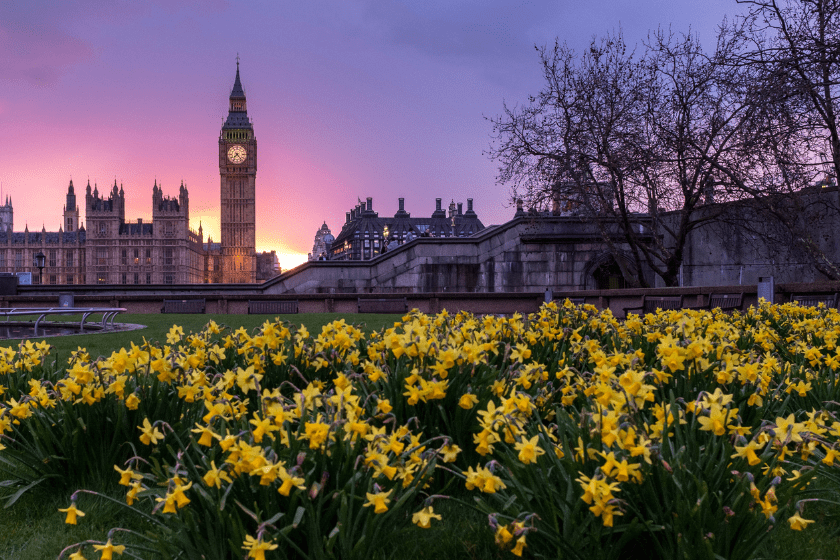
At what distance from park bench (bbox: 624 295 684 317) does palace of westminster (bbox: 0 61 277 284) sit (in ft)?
374

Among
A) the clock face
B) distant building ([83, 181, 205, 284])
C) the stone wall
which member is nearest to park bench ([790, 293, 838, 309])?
the stone wall

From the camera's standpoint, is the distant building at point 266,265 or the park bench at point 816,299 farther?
the distant building at point 266,265

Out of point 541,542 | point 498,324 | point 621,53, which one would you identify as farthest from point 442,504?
point 621,53

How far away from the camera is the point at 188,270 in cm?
12425

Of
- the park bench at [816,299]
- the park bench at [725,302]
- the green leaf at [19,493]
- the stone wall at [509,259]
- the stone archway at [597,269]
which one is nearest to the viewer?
the green leaf at [19,493]

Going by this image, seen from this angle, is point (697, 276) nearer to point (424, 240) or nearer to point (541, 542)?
point (424, 240)

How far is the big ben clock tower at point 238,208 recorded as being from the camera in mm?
122500

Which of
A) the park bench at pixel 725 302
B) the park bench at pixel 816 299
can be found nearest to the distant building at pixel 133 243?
the park bench at pixel 725 302

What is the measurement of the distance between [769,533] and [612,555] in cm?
51

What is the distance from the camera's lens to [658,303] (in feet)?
42.6

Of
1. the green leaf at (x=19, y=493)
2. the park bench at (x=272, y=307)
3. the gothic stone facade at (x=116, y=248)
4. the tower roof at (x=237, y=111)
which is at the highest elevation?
the tower roof at (x=237, y=111)

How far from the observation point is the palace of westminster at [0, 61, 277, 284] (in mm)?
120625

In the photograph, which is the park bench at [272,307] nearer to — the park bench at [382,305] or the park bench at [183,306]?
the park bench at [183,306]

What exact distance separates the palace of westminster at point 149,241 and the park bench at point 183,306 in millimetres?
103457
